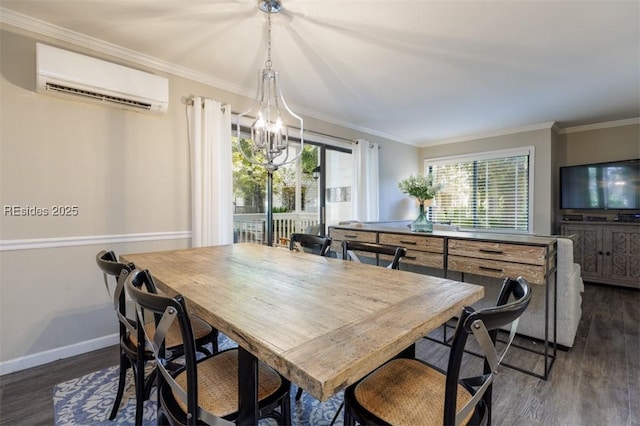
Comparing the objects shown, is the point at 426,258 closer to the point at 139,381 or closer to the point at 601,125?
the point at 139,381

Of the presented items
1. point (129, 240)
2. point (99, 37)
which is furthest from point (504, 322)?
point (99, 37)

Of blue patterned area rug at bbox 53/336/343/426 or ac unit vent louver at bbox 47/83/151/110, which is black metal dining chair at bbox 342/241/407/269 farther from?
ac unit vent louver at bbox 47/83/151/110

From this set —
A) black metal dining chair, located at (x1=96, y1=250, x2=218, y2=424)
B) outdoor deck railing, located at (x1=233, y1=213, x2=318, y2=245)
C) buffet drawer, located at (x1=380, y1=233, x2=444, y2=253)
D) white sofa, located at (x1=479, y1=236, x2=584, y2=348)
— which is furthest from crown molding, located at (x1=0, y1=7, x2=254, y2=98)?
white sofa, located at (x1=479, y1=236, x2=584, y2=348)

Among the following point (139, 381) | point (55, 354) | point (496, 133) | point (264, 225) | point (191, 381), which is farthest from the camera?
point (496, 133)

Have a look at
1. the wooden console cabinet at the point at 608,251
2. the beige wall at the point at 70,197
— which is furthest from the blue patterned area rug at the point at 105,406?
the wooden console cabinet at the point at 608,251

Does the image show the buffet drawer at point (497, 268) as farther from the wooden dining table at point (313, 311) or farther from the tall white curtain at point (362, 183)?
the tall white curtain at point (362, 183)

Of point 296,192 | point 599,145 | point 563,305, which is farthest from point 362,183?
point 599,145

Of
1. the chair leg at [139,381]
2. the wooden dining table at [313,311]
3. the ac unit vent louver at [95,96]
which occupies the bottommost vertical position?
the chair leg at [139,381]

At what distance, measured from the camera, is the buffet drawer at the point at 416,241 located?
2.53 m

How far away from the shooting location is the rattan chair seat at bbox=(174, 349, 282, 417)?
1027 mm

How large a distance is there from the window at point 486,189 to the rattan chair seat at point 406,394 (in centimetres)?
464

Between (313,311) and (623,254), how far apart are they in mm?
5306

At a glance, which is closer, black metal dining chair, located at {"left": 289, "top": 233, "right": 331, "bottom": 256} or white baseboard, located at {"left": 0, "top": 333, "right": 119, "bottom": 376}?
white baseboard, located at {"left": 0, "top": 333, "right": 119, "bottom": 376}

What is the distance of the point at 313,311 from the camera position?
1046mm
